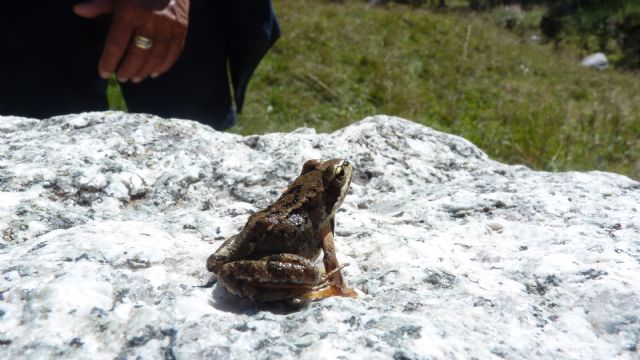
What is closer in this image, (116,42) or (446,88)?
(116,42)

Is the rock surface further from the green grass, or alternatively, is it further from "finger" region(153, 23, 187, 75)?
the green grass

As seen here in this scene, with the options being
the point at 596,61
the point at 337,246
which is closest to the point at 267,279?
the point at 337,246

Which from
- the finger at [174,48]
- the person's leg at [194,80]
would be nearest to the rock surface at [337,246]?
the finger at [174,48]

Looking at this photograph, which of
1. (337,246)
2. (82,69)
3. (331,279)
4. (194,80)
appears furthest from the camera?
(194,80)

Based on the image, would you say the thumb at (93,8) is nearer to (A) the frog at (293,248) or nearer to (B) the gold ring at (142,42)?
(B) the gold ring at (142,42)

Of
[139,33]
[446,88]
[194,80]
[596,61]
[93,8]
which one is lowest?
[596,61]

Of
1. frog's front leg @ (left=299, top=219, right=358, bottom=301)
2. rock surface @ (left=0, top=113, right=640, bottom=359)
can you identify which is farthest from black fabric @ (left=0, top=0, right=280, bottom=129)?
frog's front leg @ (left=299, top=219, right=358, bottom=301)

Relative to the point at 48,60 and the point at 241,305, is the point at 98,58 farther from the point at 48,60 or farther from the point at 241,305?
the point at 241,305
